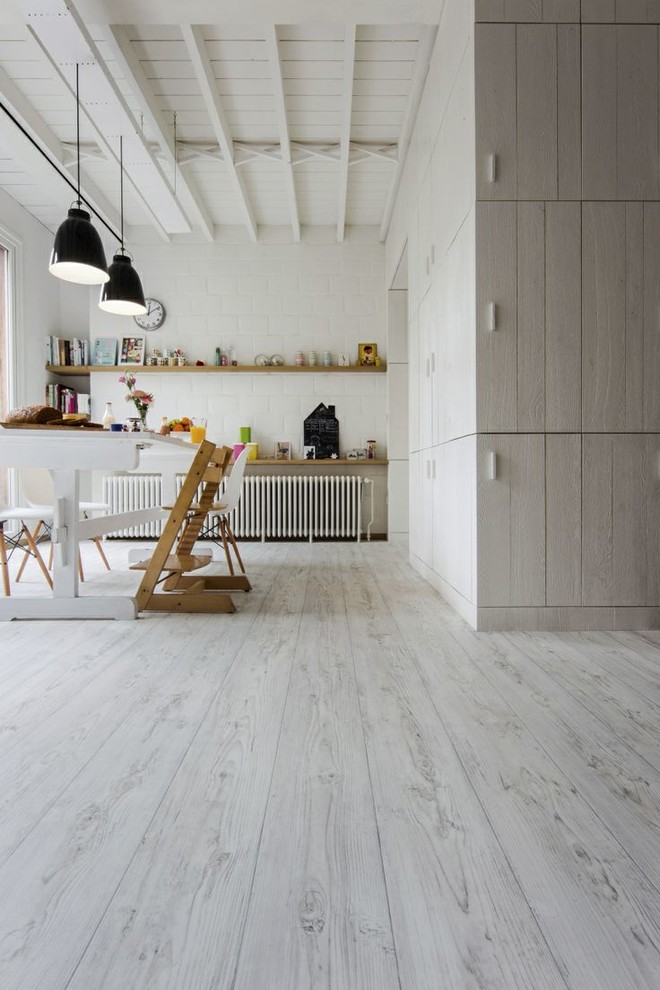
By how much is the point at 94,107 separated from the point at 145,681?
3702mm

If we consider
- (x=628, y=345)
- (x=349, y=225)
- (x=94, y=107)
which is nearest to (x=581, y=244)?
(x=628, y=345)

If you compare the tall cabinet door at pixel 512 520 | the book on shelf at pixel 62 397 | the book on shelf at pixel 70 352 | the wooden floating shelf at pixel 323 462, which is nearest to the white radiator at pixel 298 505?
the wooden floating shelf at pixel 323 462

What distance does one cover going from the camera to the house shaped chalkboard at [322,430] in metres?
6.28

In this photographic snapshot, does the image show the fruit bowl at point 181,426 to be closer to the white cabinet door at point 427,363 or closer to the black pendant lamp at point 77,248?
the black pendant lamp at point 77,248

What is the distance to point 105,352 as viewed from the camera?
6.32 m

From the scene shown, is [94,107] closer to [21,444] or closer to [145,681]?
[21,444]

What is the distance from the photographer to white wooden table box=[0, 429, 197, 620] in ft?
8.96

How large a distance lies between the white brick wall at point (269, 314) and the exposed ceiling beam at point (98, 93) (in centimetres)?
82

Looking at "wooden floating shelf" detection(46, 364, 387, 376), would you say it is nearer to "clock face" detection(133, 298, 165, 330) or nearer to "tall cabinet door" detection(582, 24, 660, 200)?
"clock face" detection(133, 298, 165, 330)

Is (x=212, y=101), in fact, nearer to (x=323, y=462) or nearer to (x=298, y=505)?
(x=323, y=462)

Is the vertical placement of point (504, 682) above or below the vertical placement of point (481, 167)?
below

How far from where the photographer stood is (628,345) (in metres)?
2.61

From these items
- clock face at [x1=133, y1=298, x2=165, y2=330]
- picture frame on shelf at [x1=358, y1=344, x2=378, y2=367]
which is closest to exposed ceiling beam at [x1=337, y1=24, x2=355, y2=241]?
picture frame on shelf at [x1=358, y1=344, x2=378, y2=367]

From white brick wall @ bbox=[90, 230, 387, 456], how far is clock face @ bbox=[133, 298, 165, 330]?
71mm
